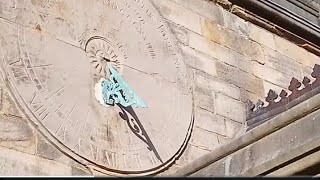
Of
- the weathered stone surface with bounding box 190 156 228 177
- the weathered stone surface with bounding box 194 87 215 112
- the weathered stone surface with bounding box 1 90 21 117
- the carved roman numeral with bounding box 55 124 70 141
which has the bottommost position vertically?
the weathered stone surface with bounding box 190 156 228 177

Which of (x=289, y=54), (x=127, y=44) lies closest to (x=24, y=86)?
(x=127, y=44)

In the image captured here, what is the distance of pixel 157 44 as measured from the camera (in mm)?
4484

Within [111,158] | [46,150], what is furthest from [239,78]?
[46,150]

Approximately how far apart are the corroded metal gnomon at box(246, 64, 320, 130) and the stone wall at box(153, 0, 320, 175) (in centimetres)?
8

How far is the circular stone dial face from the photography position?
3.65m

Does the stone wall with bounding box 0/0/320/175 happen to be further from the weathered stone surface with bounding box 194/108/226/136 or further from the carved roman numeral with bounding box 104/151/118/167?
the carved roman numeral with bounding box 104/151/118/167

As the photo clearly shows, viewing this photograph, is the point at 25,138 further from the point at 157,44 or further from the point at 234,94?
the point at 234,94

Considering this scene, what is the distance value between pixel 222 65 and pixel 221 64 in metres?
0.01

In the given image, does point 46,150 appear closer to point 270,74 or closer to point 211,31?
point 211,31

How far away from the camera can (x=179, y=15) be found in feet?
15.5

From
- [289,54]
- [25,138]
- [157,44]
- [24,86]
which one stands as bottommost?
[25,138]

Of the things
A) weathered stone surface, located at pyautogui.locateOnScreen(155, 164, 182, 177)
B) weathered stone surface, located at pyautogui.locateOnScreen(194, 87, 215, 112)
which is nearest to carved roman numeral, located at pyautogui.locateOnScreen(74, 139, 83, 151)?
weathered stone surface, located at pyautogui.locateOnScreen(155, 164, 182, 177)

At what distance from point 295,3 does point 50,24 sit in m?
2.61

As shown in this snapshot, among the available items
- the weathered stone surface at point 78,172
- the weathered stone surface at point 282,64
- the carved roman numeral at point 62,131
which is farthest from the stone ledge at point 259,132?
the weathered stone surface at point 282,64
